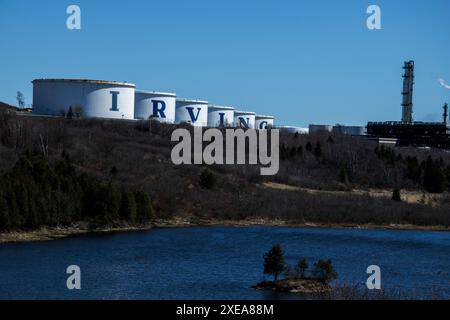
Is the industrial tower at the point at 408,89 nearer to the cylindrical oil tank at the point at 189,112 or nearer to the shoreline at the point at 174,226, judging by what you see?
the cylindrical oil tank at the point at 189,112

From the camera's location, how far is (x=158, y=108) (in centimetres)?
10088

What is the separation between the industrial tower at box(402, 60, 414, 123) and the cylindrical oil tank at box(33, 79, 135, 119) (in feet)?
184

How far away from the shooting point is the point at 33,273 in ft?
126

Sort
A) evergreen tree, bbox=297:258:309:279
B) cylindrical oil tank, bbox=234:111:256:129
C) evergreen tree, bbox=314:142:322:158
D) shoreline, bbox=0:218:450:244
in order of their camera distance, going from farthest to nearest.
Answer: cylindrical oil tank, bbox=234:111:256:129, evergreen tree, bbox=314:142:322:158, shoreline, bbox=0:218:450:244, evergreen tree, bbox=297:258:309:279

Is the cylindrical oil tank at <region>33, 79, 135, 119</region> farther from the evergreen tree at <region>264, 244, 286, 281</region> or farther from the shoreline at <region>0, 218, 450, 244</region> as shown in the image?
the evergreen tree at <region>264, 244, 286, 281</region>

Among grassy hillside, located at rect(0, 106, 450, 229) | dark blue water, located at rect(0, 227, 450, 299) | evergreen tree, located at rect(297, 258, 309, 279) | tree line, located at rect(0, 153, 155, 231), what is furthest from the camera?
grassy hillside, located at rect(0, 106, 450, 229)

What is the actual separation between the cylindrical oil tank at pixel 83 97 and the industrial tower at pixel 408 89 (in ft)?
184

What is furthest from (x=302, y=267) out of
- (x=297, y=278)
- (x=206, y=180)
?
(x=206, y=180)

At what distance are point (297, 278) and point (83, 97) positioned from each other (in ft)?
196

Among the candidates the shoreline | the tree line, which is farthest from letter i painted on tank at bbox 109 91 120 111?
the shoreline

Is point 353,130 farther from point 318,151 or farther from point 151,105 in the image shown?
point 151,105

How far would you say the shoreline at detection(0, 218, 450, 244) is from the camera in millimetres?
53688
